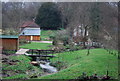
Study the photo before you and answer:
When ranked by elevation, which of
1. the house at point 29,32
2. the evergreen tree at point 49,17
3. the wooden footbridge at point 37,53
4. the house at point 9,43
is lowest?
the wooden footbridge at point 37,53

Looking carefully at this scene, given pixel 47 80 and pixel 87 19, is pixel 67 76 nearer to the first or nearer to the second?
pixel 47 80

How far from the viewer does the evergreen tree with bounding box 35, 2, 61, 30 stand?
4388 centimetres

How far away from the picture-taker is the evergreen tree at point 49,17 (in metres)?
43.9

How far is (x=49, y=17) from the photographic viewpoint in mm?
44188

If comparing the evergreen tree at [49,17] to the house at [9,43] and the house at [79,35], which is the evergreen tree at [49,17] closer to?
the house at [79,35]

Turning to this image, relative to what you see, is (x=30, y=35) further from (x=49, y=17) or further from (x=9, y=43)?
(x=9, y=43)

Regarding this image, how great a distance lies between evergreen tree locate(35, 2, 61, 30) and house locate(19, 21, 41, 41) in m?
6.33

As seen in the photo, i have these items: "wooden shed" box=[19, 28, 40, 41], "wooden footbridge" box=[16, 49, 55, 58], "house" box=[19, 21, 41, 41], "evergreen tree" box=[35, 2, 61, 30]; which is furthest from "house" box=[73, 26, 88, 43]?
"evergreen tree" box=[35, 2, 61, 30]

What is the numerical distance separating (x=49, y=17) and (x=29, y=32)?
9.95 meters

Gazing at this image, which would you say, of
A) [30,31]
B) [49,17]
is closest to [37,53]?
[30,31]

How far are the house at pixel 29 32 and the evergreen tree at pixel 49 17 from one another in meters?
6.33

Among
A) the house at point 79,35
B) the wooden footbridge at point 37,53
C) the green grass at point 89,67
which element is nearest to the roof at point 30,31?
the house at point 79,35

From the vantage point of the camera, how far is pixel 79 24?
1200 inches

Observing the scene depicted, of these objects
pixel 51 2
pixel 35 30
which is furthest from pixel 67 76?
pixel 51 2
